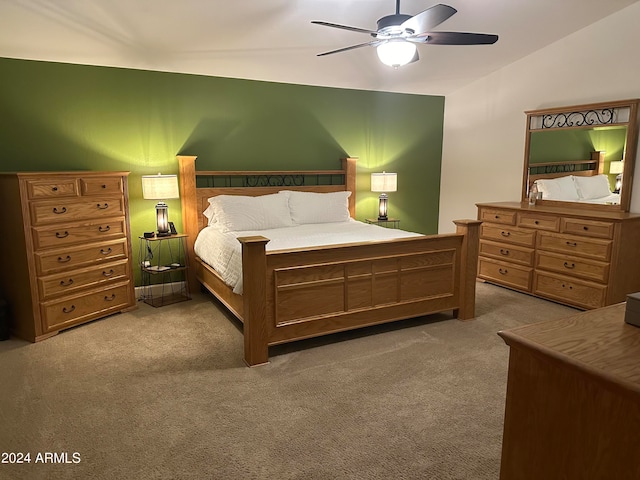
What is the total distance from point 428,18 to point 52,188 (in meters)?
2.97

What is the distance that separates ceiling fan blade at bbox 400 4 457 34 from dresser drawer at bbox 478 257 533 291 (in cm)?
→ 287

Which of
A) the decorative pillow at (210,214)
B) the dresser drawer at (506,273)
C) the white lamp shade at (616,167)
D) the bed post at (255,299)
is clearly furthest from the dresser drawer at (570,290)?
the decorative pillow at (210,214)

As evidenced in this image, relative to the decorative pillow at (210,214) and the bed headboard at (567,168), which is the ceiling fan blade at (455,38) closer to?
the bed headboard at (567,168)

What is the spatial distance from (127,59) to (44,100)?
0.80m

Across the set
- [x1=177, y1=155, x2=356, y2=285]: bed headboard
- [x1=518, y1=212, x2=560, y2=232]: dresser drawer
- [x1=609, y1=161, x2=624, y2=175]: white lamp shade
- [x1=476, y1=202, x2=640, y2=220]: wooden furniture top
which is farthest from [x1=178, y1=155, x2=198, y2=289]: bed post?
[x1=609, y1=161, x2=624, y2=175]: white lamp shade

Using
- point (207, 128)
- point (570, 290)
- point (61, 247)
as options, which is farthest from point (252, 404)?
point (570, 290)

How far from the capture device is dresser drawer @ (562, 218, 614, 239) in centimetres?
393

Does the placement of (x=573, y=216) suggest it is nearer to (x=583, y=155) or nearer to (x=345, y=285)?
(x=583, y=155)

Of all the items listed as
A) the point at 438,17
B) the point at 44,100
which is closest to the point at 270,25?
the point at 438,17

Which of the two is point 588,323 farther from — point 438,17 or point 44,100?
point 44,100

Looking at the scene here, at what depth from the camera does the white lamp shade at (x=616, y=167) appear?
166 inches

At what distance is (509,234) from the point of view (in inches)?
188

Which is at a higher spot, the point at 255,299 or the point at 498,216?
the point at 498,216

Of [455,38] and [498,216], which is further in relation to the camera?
[498,216]
